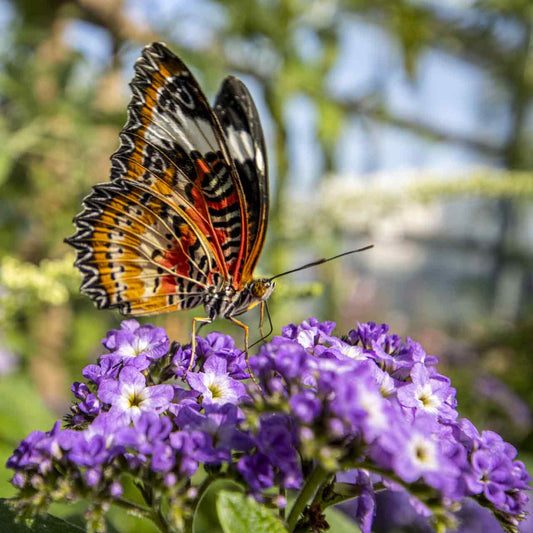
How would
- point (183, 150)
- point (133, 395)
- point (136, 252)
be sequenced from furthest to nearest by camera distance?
point (136, 252), point (183, 150), point (133, 395)

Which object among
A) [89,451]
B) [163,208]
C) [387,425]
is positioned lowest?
[89,451]

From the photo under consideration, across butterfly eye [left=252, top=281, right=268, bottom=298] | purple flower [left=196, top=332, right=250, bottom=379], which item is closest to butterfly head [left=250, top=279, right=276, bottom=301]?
butterfly eye [left=252, top=281, right=268, bottom=298]

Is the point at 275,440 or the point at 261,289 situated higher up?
the point at 261,289

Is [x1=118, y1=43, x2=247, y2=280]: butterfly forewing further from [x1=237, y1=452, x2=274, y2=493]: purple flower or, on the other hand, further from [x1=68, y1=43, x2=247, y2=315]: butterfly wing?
[x1=237, y1=452, x2=274, y2=493]: purple flower

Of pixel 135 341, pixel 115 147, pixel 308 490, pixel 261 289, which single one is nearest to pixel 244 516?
pixel 308 490

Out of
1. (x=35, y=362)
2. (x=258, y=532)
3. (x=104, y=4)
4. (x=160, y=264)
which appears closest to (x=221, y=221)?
(x=160, y=264)

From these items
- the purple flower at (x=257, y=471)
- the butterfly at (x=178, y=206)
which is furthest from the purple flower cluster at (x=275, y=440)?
the butterfly at (x=178, y=206)

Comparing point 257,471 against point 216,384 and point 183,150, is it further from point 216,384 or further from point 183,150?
point 183,150
